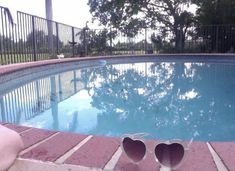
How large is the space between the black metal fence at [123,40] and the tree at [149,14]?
0.34 metres

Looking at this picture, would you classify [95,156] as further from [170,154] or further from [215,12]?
[215,12]

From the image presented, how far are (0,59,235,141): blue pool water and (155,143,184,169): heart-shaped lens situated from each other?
4.80 ft

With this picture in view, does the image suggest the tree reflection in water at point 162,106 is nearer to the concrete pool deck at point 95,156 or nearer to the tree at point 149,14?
the concrete pool deck at point 95,156

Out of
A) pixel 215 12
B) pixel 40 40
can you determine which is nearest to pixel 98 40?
pixel 40 40

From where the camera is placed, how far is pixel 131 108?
374 cm

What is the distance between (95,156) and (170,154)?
0.34 metres

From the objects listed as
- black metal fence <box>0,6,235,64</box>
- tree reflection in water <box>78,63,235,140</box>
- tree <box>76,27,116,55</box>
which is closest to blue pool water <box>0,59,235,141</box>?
tree reflection in water <box>78,63,235,140</box>

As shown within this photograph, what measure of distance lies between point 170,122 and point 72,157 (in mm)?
1918

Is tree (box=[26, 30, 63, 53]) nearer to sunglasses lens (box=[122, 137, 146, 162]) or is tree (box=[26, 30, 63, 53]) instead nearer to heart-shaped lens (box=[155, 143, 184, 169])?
sunglasses lens (box=[122, 137, 146, 162])

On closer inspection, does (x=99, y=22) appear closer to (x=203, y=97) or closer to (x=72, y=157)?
(x=203, y=97)

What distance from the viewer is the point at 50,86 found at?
5512mm

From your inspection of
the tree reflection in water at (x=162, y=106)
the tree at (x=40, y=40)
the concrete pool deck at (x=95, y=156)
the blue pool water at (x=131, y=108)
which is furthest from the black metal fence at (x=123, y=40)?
the concrete pool deck at (x=95, y=156)

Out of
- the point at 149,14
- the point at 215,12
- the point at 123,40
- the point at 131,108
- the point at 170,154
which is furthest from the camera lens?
the point at 149,14

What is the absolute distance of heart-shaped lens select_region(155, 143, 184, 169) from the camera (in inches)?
46.1
